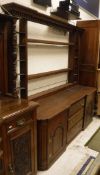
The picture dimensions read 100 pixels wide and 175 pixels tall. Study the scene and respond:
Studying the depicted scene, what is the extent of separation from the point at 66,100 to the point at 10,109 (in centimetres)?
125

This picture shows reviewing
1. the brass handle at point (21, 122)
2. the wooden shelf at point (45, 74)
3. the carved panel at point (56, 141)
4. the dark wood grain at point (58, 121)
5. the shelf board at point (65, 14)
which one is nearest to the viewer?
the brass handle at point (21, 122)

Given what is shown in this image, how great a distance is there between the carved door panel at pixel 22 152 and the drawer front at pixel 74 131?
92 cm

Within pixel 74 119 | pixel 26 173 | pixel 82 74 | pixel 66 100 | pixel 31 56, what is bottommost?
pixel 26 173

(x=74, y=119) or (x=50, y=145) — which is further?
(x=74, y=119)

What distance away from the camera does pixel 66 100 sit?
267cm

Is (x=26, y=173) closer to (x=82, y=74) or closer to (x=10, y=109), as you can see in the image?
(x=10, y=109)

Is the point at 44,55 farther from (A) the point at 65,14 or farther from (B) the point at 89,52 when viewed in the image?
(B) the point at 89,52

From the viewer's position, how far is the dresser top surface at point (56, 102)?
2105 millimetres

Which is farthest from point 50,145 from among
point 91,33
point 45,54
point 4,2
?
point 91,33

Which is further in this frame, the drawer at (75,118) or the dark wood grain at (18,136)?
the drawer at (75,118)

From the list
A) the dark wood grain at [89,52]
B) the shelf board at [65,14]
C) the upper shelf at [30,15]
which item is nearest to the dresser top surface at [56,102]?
the dark wood grain at [89,52]

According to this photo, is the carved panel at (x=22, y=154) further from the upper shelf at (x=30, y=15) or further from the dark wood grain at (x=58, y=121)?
the upper shelf at (x=30, y=15)

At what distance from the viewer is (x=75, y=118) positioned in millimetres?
2791

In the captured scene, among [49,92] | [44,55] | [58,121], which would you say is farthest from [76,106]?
[44,55]
